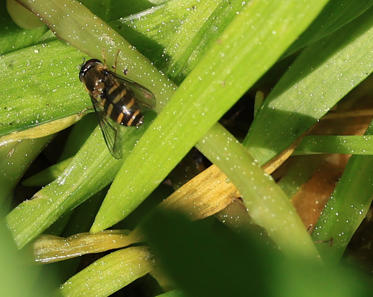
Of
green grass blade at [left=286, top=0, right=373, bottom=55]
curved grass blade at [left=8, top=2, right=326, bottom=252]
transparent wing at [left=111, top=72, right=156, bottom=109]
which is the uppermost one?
transparent wing at [left=111, top=72, right=156, bottom=109]

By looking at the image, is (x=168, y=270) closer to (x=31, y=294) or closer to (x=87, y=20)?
(x=31, y=294)

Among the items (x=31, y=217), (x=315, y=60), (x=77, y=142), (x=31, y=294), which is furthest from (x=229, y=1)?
(x=31, y=294)

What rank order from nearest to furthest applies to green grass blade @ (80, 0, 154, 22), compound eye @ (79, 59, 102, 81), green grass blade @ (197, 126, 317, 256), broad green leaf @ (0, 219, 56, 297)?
broad green leaf @ (0, 219, 56, 297), green grass blade @ (197, 126, 317, 256), compound eye @ (79, 59, 102, 81), green grass blade @ (80, 0, 154, 22)

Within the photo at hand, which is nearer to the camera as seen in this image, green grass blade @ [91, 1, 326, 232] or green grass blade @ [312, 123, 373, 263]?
green grass blade @ [91, 1, 326, 232]

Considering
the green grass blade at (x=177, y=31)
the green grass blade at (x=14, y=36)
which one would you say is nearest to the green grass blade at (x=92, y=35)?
the green grass blade at (x=177, y=31)

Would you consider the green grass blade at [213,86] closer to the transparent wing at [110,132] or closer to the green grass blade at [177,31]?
the transparent wing at [110,132]

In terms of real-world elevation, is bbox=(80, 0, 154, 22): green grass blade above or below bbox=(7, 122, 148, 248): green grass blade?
above

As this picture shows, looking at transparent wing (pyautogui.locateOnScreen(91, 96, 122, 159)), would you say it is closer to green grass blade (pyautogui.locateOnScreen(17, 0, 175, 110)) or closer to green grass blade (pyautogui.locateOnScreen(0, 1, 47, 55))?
green grass blade (pyautogui.locateOnScreen(17, 0, 175, 110))

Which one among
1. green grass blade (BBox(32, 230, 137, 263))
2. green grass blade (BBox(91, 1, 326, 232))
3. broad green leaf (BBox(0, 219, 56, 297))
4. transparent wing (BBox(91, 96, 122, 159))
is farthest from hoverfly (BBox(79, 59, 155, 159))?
broad green leaf (BBox(0, 219, 56, 297))

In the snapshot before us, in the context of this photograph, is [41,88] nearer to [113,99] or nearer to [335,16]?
[113,99]
